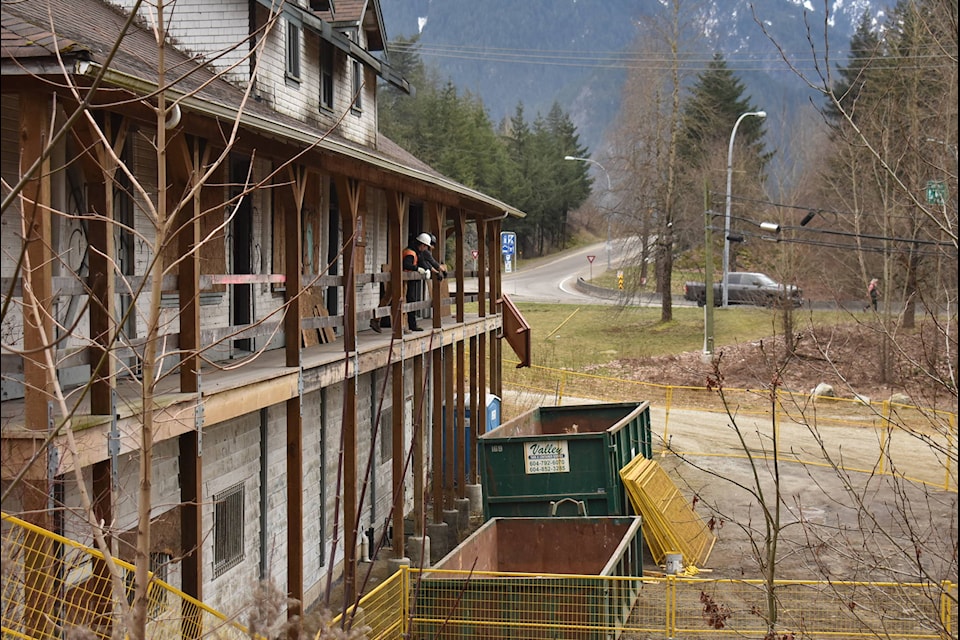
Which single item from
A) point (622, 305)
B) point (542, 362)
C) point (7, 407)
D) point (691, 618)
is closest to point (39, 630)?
point (7, 407)

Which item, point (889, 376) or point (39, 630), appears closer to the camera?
point (39, 630)

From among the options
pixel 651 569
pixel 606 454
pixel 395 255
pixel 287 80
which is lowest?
pixel 651 569

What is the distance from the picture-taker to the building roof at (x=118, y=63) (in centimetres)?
598

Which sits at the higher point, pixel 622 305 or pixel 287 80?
pixel 287 80

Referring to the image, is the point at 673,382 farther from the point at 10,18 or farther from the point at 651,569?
the point at 10,18

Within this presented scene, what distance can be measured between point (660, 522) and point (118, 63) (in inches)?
410

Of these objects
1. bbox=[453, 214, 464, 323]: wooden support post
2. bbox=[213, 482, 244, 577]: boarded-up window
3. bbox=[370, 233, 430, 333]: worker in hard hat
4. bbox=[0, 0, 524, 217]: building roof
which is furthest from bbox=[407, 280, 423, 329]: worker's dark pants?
bbox=[213, 482, 244, 577]: boarded-up window

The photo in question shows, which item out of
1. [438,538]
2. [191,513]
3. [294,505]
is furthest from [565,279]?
[191,513]

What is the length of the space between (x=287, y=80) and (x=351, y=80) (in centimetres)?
311

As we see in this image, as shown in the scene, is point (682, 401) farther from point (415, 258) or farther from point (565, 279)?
point (565, 279)

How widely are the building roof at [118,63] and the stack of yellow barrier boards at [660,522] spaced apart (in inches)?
199

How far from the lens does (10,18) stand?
24.2 feet

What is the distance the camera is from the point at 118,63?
26.8ft

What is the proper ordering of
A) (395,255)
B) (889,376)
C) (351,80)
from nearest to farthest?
(395,255), (351,80), (889,376)
